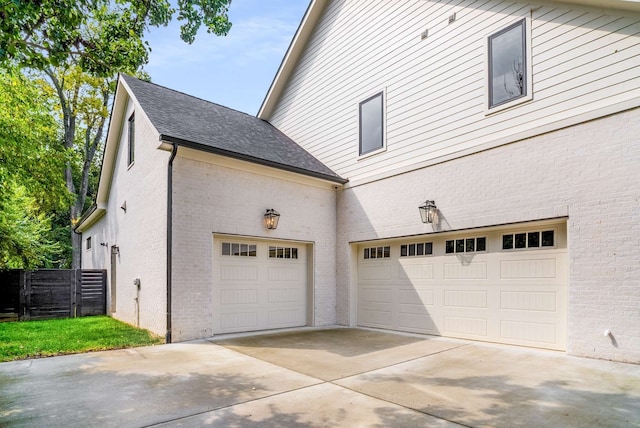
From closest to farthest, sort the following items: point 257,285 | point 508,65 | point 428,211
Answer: point 508,65 → point 428,211 → point 257,285

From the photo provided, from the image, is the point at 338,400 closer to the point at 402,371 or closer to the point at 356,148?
the point at 402,371

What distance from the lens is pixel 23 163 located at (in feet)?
36.8

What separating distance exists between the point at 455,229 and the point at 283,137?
624 cm

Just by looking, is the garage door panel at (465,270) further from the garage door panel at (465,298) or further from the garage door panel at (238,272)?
the garage door panel at (238,272)

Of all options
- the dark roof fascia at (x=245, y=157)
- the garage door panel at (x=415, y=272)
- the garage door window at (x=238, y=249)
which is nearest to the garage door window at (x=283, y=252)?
the garage door window at (x=238, y=249)

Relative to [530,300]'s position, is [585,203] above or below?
above

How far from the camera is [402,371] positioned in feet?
17.5

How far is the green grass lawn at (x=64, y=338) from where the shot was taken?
6.64 metres

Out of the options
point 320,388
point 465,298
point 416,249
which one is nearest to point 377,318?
point 416,249

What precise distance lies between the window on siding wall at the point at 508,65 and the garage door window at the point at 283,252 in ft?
17.3

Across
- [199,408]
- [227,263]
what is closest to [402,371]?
[199,408]

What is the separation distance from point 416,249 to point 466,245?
1155mm

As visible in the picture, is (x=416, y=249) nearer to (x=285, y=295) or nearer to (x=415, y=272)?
(x=415, y=272)

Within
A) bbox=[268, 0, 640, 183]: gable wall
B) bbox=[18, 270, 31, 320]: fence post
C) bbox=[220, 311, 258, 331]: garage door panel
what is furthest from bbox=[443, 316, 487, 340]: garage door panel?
bbox=[18, 270, 31, 320]: fence post
